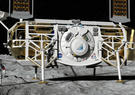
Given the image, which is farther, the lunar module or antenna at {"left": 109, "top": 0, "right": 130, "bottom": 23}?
antenna at {"left": 109, "top": 0, "right": 130, "bottom": 23}

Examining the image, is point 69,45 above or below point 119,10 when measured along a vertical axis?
below

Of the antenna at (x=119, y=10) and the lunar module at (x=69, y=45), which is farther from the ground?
the antenna at (x=119, y=10)

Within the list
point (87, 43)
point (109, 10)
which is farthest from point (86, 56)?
point (109, 10)

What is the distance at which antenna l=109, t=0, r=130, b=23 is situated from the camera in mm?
10661

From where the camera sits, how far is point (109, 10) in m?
11.3

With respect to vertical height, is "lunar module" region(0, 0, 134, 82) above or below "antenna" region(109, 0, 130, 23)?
below

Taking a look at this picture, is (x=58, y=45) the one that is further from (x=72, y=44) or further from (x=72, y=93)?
(x=72, y=93)

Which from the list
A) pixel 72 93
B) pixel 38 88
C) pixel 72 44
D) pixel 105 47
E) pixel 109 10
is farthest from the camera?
pixel 109 10

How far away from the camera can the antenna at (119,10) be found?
420 inches

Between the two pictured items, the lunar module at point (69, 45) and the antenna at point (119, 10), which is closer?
the lunar module at point (69, 45)

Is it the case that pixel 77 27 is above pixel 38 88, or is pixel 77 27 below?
above

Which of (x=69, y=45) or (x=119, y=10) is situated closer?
(x=69, y=45)

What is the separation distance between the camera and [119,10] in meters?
11.8

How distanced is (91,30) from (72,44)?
85cm
